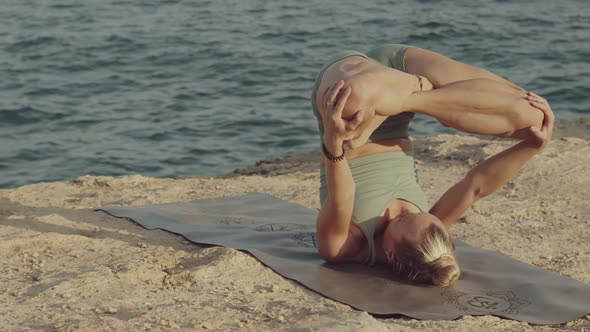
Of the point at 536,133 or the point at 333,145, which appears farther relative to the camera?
the point at 536,133

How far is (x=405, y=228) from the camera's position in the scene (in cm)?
501

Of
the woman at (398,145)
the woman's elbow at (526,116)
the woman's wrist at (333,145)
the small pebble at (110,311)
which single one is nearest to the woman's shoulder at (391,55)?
the woman at (398,145)

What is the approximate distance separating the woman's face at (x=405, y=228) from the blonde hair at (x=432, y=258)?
0.02 m

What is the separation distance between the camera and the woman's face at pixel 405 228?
4.97 metres

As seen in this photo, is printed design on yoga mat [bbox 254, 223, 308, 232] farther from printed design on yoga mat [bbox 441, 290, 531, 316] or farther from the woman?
printed design on yoga mat [bbox 441, 290, 531, 316]

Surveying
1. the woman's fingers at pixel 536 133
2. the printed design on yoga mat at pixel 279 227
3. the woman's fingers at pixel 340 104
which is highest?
the woman's fingers at pixel 340 104

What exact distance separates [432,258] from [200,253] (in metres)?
1.34

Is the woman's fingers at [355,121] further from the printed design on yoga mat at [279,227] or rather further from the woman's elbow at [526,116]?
the printed design on yoga mat at [279,227]

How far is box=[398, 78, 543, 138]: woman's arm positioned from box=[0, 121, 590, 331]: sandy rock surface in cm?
Answer: 93

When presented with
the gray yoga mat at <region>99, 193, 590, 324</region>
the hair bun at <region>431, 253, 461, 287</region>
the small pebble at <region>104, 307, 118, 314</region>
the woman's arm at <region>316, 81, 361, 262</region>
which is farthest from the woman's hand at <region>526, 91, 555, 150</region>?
the small pebble at <region>104, 307, 118, 314</region>

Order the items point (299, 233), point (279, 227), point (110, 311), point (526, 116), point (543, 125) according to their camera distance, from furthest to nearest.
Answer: point (279, 227)
point (299, 233)
point (543, 125)
point (526, 116)
point (110, 311)

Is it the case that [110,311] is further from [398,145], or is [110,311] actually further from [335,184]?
[398,145]

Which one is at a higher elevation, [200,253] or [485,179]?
[485,179]

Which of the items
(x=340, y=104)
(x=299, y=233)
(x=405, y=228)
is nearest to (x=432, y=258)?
(x=405, y=228)
